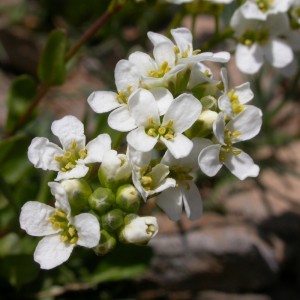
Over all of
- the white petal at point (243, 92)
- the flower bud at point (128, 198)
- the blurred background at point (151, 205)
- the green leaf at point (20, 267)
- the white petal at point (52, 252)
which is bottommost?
the blurred background at point (151, 205)

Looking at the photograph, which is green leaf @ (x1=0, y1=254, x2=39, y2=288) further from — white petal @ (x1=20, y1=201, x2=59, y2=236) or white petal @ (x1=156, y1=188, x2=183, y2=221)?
white petal @ (x1=156, y1=188, x2=183, y2=221)

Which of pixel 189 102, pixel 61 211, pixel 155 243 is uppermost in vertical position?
pixel 189 102

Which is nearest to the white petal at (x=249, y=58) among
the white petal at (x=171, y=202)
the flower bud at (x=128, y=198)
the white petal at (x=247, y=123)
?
the white petal at (x=247, y=123)

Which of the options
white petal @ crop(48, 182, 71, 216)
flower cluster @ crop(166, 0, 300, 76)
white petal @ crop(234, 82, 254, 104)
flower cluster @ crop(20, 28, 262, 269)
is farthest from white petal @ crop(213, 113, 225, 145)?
flower cluster @ crop(166, 0, 300, 76)

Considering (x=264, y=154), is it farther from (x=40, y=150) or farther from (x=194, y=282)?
(x=40, y=150)

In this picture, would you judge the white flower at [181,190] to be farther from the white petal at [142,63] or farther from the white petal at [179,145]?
the white petal at [142,63]

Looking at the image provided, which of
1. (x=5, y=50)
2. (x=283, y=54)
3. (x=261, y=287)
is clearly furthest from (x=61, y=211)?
(x=5, y=50)
